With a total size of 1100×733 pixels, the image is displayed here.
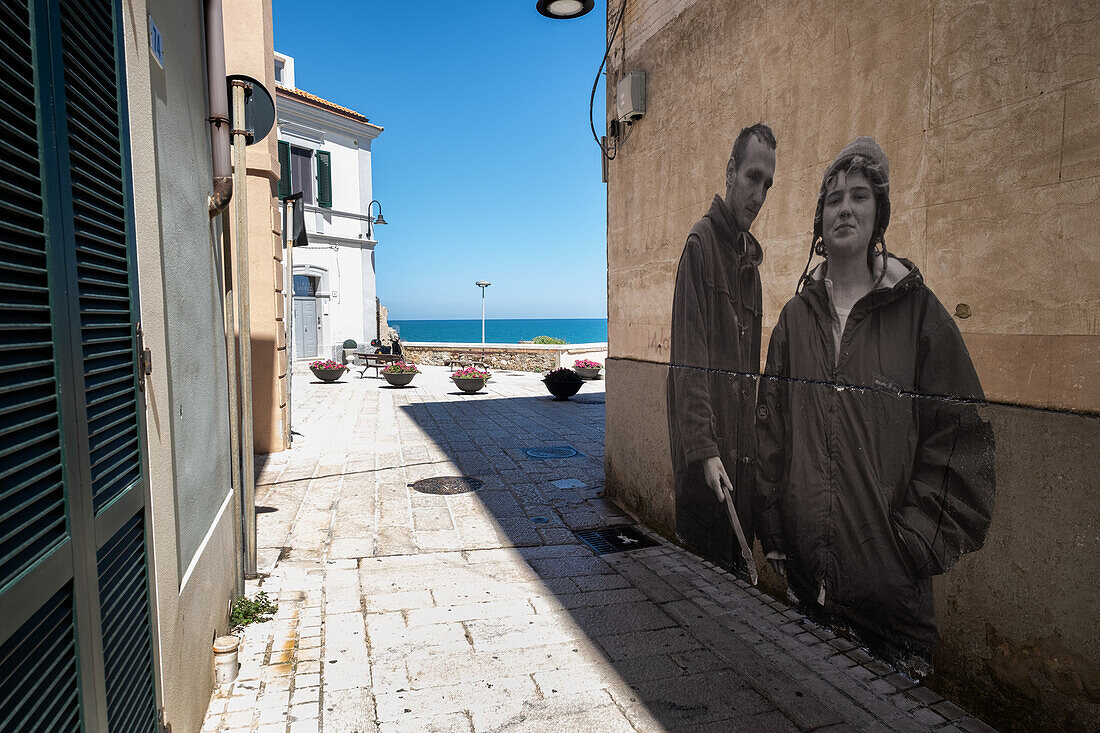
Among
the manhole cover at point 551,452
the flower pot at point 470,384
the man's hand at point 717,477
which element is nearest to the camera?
the man's hand at point 717,477

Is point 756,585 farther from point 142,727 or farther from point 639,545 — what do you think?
point 142,727

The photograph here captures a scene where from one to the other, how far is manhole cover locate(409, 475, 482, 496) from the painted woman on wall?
384 cm

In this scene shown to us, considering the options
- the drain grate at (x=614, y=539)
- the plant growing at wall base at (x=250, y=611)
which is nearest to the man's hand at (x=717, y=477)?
the drain grate at (x=614, y=539)

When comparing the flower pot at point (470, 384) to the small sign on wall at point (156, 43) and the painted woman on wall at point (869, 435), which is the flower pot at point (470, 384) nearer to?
the painted woman on wall at point (869, 435)

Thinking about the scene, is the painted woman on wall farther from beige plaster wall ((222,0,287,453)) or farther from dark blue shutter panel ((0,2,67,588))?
beige plaster wall ((222,0,287,453))

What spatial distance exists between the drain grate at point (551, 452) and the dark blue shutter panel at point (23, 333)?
24.8 ft

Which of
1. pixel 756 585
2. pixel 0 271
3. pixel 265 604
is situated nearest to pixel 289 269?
pixel 265 604

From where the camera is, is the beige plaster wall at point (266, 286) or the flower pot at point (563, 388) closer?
the beige plaster wall at point (266, 286)

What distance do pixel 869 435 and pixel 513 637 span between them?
2.41 meters

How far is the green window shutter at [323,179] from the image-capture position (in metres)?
23.1

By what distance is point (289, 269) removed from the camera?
1056 cm

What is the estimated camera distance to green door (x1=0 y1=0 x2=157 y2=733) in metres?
1.27

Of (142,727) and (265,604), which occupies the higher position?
(142,727)

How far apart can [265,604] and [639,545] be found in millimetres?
2969
